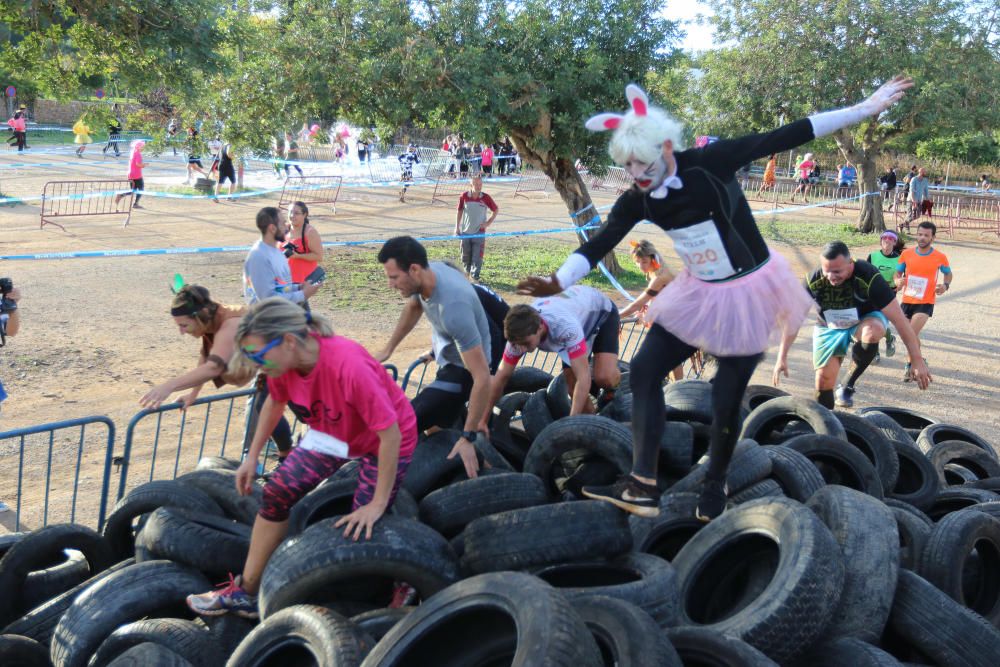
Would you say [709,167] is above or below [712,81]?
below

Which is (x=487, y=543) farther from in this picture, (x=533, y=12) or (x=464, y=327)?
(x=533, y=12)

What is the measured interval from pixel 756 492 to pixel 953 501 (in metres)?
1.91

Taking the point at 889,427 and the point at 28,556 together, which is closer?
the point at 28,556

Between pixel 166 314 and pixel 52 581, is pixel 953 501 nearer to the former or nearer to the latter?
pixel 52 581

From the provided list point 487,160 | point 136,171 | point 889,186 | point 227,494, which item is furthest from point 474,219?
point 889,186

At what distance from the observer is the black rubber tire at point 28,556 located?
4.65 m

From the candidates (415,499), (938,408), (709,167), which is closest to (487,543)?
(415,499)

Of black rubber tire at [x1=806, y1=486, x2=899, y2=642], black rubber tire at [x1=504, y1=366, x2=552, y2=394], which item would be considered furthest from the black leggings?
black rubber tire at [x1=504, y1=366, x2=552, y2=394]

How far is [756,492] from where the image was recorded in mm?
Result: 4793

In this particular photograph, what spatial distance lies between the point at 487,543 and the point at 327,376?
1.08 meters

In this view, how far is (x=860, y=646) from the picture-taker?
3.55 meters

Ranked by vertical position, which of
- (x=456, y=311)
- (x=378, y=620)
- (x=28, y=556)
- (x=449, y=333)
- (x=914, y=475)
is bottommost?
(x=28, y=556)

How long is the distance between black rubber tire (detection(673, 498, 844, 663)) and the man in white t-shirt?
171 cm

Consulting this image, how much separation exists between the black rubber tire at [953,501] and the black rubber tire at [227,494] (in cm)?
442
